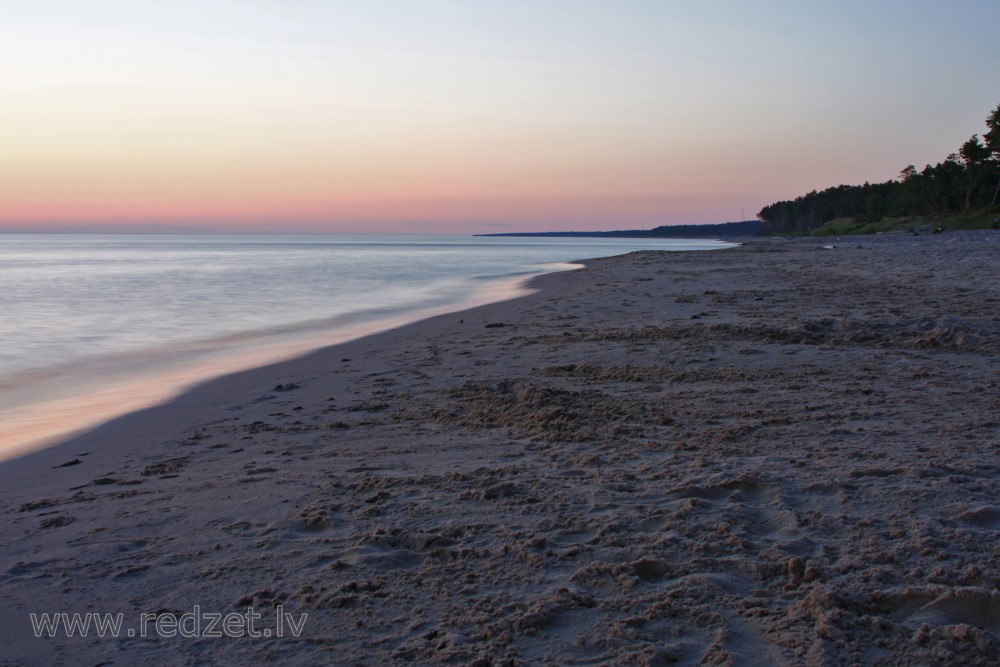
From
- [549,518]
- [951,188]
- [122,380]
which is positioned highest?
[951,188]

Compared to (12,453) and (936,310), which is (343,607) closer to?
(12,453)

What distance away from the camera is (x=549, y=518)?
3434 mm

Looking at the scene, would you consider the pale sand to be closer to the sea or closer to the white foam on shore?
the white foam on shore

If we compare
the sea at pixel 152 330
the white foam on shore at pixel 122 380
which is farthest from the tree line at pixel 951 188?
the white foam on shore at pixel 122 380

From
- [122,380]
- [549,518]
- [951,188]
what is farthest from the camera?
[951,188]

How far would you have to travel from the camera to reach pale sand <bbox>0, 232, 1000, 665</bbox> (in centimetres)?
249

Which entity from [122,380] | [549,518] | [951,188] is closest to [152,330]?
[122,380]

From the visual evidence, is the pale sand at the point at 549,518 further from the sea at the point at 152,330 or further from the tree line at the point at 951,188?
the tree line at the point at 951,188

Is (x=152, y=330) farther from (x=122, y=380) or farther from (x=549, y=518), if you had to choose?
(x=549, y=518)

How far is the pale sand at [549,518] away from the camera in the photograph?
2492 millimetres

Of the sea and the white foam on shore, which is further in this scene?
the sea

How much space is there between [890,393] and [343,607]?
4720 millimetres

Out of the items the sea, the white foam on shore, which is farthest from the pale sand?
the sea

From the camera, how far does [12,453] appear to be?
207 inches
